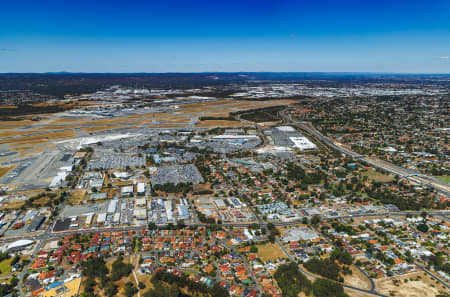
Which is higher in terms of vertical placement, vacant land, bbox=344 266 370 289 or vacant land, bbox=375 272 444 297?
vacant land, bbox=344 266 370 289

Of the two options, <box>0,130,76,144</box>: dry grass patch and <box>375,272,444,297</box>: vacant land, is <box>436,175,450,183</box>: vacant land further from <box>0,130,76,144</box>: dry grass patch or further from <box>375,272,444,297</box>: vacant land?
<box>0,130,76,144</box>: dry grass patch

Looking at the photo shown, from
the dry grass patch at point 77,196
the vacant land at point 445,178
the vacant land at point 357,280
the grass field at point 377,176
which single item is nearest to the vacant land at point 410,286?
the vacant land at point 357,280

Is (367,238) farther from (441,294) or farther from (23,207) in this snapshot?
(23,207)

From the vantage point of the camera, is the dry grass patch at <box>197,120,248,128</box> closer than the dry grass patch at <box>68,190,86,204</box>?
No

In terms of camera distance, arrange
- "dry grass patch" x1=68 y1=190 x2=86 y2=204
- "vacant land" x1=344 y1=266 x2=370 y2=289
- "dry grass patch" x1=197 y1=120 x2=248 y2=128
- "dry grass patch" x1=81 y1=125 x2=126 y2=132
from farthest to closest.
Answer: "dry grass patch" x1=197 y1=120 x2=248 y2=128 → "dry grass patch" x1=81 y1=125 x2=126 y2=132 → "dry grass patch" x1=68 y1=190 x2=86 y2=204 → "vacant land" x1=344 y1=266 x2=370 y2=289


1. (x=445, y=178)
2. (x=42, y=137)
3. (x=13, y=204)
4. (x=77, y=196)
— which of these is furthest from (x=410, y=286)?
(x=42, y=137)

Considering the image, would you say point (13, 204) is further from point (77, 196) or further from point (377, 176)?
point (377, 176)

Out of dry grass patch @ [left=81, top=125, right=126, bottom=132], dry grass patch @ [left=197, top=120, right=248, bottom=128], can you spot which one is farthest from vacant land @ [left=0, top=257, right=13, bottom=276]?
dry grass patch @ [left=197, top=120, right=248, bottom=128]
